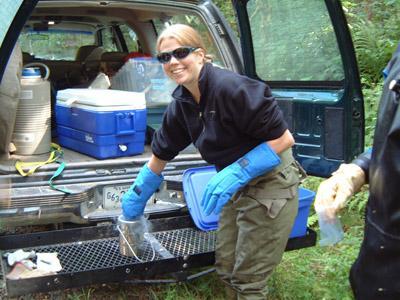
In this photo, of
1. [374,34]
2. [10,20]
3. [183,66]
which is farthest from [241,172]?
[374,34]

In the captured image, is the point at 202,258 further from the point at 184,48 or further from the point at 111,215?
the point at 184,48

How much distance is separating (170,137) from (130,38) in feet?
10.2

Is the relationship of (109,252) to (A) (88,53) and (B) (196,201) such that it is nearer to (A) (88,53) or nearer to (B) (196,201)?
(B) (196,201)

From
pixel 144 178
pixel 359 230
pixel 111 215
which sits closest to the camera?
pixel 144 178

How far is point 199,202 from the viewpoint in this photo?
10.5 ft

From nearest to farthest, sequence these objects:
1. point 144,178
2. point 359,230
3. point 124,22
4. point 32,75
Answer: point 144,178 → point 32,75 → point 359,230 → point 124,22

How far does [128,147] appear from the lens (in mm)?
3650

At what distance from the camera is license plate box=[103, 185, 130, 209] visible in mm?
3143

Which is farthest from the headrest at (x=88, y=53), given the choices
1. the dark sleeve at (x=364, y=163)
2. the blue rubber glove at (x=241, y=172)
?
the dark sleeve at (x=364, y=163)

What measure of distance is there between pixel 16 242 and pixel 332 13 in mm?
2249

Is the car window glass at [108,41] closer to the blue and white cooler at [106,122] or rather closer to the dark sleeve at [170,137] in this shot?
the blue and white cooler at [106,122]

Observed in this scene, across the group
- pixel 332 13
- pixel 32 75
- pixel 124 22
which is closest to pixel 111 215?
pixel 32 75

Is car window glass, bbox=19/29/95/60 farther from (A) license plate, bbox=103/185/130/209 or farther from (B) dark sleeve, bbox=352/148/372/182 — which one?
(B) dark sleeve, bbox=352/148/372/182

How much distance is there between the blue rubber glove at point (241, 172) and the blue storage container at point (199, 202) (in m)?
0.80
